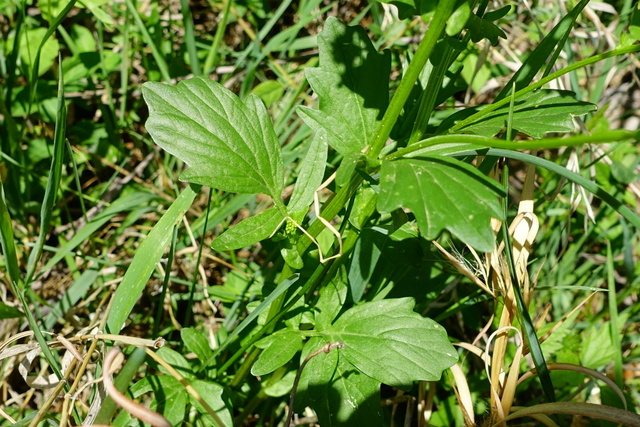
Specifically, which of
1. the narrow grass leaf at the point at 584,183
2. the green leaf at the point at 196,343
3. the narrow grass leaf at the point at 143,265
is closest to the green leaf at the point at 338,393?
the green leaf at the point at 196,343

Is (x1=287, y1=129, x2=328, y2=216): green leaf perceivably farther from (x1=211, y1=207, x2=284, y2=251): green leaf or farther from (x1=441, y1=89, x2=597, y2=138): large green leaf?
(x1=441, y1=89, x2=597, y2=138): large green leaf

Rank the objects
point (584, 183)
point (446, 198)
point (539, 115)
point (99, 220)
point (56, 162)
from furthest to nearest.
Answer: point (99, 220) → point (56, 162) → point (539, 115) → point (584, 183) → point (446, 198)

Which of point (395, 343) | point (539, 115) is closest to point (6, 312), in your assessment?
point (395, 343)

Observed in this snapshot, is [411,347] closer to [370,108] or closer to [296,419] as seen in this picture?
[370,108]

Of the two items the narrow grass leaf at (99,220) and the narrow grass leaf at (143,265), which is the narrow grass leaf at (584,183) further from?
the narrow grass leaf at (99,220)

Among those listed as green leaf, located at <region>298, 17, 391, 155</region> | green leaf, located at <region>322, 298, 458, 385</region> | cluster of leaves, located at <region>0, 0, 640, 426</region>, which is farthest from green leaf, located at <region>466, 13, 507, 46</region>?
green leaf, located at <region>322, 298, 458, 385</region>

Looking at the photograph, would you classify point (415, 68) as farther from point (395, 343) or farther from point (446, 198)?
point (395, 343)
